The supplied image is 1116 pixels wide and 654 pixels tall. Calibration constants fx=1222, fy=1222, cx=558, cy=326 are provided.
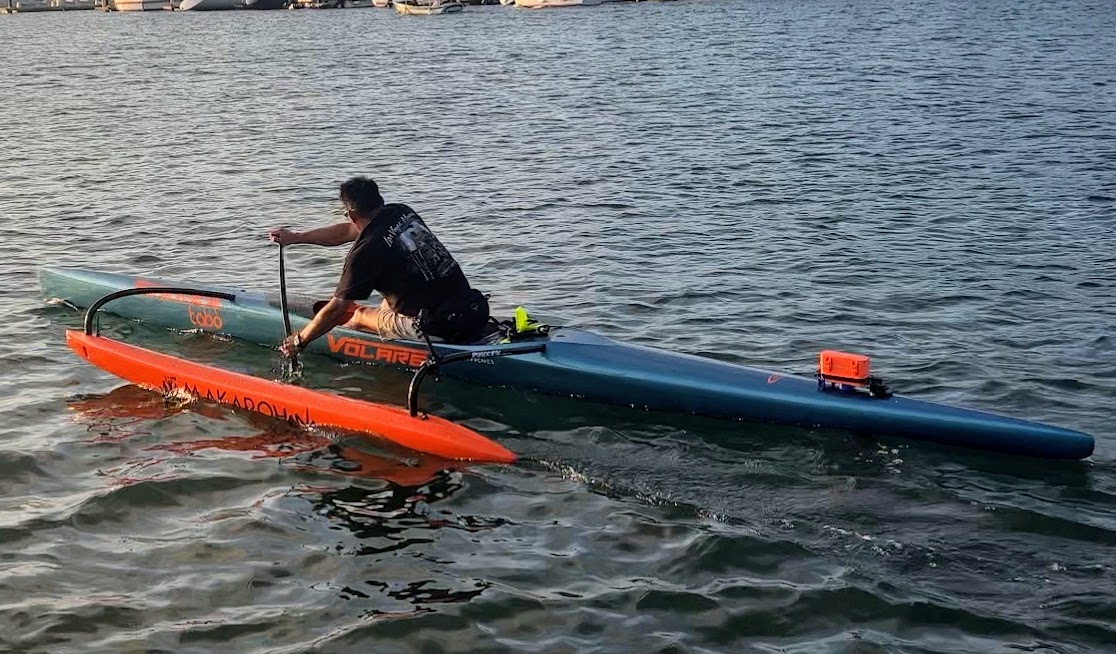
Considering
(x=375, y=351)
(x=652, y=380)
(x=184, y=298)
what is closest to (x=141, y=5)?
(x=184, y=298)

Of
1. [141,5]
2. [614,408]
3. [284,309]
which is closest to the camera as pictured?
[614,408]

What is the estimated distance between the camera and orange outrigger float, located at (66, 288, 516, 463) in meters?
8.52

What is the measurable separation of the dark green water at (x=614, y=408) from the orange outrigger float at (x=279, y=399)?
14cm

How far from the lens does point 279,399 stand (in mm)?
9336

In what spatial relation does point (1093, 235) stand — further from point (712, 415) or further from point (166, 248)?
point (166, 248)

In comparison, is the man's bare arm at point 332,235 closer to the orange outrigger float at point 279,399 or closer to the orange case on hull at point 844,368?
the orange outrigger float at point 279,399

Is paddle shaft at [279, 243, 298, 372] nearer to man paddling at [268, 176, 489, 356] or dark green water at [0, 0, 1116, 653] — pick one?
man paddling at [268, 176, 489, 356]

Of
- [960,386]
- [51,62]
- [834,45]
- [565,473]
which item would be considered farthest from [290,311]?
[51,62]

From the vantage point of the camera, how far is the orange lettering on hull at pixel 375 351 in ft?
33.2

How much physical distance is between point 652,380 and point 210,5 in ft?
320

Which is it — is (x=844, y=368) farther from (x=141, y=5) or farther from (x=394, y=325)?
(x=141, y=5)

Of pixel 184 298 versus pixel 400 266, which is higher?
pixel 400 266

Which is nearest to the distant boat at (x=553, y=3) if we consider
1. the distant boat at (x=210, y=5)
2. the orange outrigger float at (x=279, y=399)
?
the distant boat at (x=210, y=5)

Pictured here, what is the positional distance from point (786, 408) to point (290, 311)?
4684 millimetres
